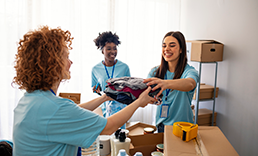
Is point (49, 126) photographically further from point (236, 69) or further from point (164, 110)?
point (236, 69)

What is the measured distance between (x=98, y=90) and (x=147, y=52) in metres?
1.79

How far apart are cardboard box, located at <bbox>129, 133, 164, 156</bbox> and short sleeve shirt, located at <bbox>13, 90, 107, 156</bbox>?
488 millimetres

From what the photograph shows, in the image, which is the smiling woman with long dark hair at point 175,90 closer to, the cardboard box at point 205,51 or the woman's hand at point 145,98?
the woman's hand at point 145,98

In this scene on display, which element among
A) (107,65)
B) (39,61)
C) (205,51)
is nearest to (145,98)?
(39,61)

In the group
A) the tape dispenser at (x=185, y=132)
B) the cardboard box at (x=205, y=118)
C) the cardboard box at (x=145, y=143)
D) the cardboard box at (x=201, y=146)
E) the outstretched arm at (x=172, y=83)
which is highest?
the outstretched arm at (x=172, y=83)

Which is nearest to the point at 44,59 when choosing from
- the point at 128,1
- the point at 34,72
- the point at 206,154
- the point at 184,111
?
the point at 34,72

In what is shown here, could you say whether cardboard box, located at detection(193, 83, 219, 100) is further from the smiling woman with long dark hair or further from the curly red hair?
the curly red hair

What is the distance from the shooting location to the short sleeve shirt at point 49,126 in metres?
0.80

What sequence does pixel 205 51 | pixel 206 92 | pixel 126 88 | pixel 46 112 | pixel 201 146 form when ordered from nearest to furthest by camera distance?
pixel 46 112, pixel 201 146, pixel 126 88, pixel 205 51, pixel 206 92

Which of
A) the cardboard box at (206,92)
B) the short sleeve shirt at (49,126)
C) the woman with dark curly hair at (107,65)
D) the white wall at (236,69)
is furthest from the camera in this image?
the cardboard box at (206,92)

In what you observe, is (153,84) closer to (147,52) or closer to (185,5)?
(147,52)

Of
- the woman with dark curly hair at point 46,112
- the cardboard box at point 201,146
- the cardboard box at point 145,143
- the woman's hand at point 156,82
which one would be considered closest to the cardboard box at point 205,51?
the woman's hand at point 156,82

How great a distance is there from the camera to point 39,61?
2.75 ft

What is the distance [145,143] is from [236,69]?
6.49 feet
